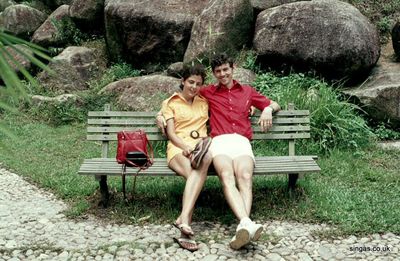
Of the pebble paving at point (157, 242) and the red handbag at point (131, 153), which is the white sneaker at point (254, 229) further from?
the red handbag at point (131, 153)

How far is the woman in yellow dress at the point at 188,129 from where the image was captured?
176 inches

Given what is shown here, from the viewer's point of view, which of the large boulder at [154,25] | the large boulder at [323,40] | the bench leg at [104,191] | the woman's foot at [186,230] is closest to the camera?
the woman's foot at [186,230]

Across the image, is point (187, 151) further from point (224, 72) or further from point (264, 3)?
point (264, 3)

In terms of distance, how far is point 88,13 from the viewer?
506 inches

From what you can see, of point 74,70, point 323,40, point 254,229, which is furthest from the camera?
point 74,70

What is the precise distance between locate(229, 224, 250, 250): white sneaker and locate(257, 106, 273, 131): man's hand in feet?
5.19

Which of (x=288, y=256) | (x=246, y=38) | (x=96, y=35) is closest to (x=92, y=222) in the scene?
(x=288, y=256)

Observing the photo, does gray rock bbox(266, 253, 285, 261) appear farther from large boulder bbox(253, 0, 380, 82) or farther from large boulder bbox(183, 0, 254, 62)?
large boulder bbox(183, 0, 254, 62)

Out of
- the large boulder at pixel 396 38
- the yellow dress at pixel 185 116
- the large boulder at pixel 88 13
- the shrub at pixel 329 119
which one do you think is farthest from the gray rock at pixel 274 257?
the large boulder at pixel 88 13

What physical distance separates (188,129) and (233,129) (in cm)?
45

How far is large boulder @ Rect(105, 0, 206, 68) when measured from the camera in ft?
35.3

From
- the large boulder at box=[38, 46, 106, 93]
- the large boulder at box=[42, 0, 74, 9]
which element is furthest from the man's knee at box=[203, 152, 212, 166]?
the large boulder at box=[42, 0, 74, 9]

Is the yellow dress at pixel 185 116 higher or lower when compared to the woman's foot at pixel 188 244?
higher

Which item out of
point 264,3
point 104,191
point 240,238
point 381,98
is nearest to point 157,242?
point 240,238
